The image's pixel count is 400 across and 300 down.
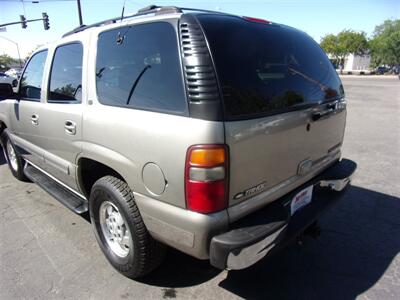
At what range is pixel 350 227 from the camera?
3.40m

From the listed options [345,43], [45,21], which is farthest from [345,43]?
[45,21]

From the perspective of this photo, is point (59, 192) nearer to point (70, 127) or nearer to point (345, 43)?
point (70, 127)

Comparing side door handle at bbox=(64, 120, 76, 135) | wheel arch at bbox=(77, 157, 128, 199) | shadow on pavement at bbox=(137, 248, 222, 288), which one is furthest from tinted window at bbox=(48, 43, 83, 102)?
shadow on pavement at bbox=(137, 248, 222, 288)

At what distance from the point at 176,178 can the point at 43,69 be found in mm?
2490

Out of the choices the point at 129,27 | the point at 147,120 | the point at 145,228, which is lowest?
the point at 145,228

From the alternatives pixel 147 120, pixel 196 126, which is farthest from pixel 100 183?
pixel 196 126

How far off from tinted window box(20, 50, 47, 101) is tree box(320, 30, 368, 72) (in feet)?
239

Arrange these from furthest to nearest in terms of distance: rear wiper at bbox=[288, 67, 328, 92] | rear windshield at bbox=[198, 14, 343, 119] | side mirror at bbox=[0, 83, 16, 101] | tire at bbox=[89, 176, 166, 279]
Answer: side mirror at bbox=[0, 83, 16, 101] → rear wiper at bbox=[288, 67, 328, 92] → tire at bbox=[89, 176, 166, 279] → rear windshield at bbox=[198, 14, 343, 119]

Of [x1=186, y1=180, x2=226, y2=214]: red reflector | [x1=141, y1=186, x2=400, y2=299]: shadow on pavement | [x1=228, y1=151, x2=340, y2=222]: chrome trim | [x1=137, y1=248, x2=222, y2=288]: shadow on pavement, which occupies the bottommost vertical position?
[x1=137, y1=248, x2=222, y2=288]: shadow on pavement

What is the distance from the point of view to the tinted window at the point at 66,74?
9.23 ft

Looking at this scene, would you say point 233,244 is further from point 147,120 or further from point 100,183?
point 100,183

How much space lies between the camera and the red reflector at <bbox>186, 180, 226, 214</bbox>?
72.7 inches

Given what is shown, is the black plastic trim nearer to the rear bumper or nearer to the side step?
the rear bumper

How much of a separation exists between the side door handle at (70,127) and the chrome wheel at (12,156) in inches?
94.5
